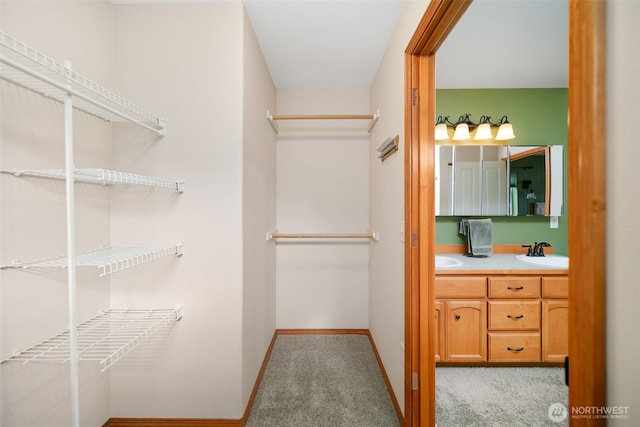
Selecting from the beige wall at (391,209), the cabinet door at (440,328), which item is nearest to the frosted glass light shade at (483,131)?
the beige wall at (391,209)

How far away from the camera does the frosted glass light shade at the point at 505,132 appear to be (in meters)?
2.61

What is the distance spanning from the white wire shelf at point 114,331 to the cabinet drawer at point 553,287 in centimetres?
270

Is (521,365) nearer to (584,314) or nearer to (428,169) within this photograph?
(428,169)

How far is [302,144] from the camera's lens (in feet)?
9.59

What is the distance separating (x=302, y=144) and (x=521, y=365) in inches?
112

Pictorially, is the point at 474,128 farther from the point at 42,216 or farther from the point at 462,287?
the point at 42,216

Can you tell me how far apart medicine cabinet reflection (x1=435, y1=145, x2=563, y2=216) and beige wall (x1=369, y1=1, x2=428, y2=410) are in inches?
31.6

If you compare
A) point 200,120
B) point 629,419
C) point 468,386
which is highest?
point 200,120

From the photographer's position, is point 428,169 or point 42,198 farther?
point 428,169

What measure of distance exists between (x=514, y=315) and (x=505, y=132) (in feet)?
5.56

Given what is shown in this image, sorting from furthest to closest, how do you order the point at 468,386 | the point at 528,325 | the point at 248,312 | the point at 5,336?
the point at 528,325
the point at 468,386
the point at 248,312
the point at 5,336

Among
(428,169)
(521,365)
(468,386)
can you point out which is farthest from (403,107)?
(521,365)

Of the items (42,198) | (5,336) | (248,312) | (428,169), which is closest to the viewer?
(5,336)

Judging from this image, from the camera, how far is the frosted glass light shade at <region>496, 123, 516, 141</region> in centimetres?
261
